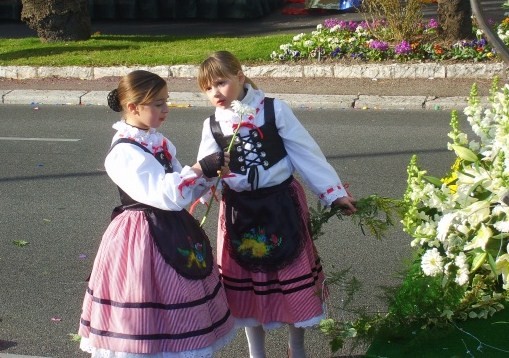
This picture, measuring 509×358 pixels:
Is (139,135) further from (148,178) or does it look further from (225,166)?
(225,166)

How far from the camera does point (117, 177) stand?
3.37 metres

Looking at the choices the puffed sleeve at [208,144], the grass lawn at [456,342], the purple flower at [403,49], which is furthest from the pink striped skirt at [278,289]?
the purple flower at [403,49]

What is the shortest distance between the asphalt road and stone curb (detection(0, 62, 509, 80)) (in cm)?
184

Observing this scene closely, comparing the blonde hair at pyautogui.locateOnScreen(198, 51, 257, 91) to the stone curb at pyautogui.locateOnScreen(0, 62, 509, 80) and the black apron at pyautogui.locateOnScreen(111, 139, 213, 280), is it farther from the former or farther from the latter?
the stone curb at pyautogui.locateOnScreen(0, 62, 509, 80)

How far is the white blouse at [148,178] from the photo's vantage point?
3.23 m

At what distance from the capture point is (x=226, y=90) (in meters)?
3.56

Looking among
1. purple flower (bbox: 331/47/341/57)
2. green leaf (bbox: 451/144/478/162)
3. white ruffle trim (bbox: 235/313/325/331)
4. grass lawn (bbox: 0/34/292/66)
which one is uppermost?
green leaf (bbox: 451/144/478/162)

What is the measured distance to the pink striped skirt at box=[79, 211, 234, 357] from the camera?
3.29 metres

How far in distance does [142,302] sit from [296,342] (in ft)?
2.76

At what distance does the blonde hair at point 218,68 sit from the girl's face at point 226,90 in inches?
0.6

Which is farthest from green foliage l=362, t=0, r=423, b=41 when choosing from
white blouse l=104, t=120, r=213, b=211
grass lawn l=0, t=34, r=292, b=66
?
white blouse l=104, t=120, r=213, b=211

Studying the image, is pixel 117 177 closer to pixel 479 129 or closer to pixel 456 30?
pixel 479 129

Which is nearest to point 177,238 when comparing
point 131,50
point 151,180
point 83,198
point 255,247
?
point 151,180

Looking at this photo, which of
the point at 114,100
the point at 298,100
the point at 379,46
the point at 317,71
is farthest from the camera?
the point at 379,46
